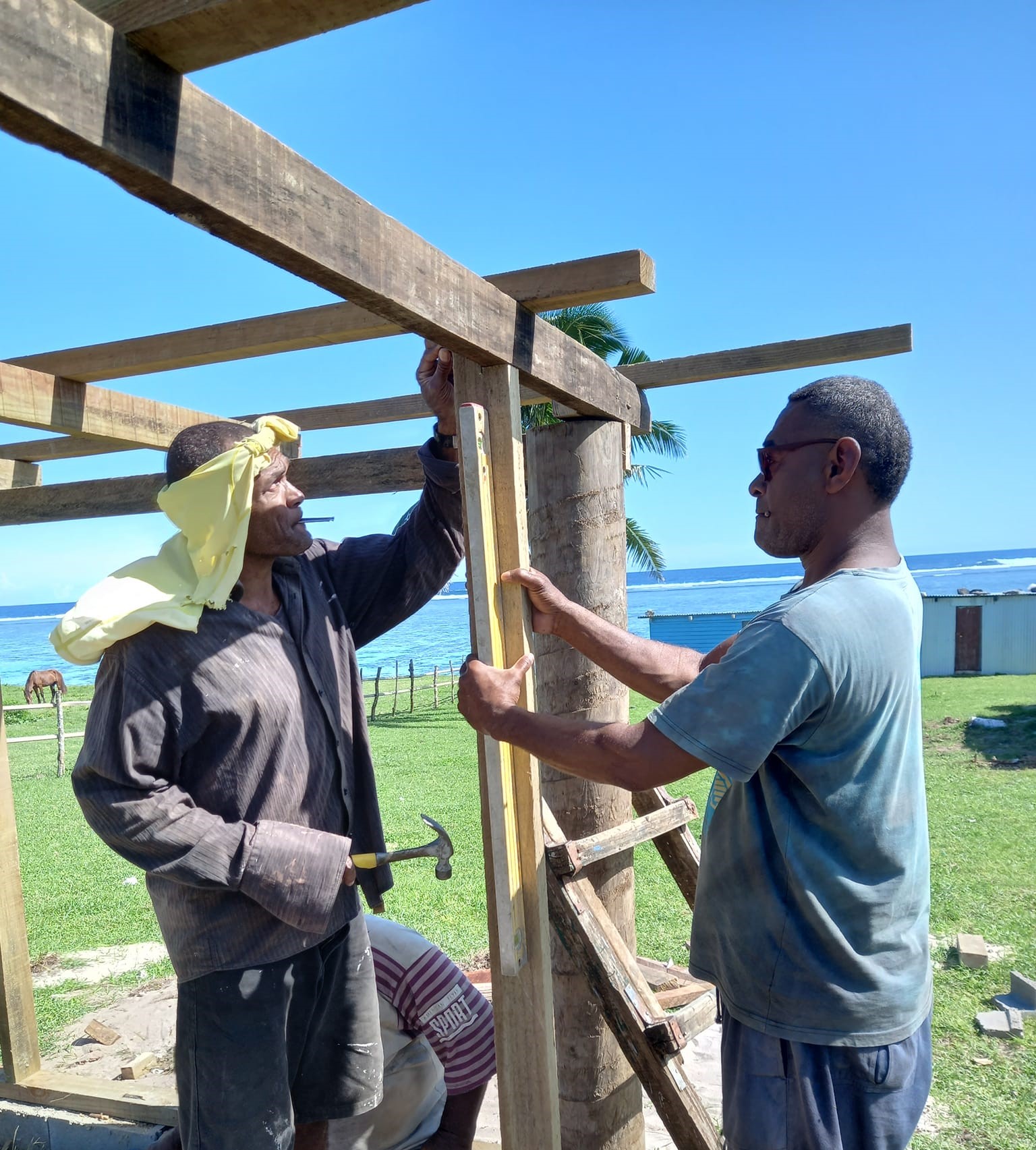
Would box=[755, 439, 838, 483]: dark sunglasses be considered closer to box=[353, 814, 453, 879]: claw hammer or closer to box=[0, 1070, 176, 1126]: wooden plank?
box=[353, 814, 453, 879]: claw hammer

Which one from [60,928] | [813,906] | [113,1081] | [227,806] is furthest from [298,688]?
[60,928]

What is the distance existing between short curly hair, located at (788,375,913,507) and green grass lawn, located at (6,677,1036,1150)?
2999 mm

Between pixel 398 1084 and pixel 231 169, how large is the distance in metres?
2.61

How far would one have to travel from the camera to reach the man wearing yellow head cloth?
211 cm

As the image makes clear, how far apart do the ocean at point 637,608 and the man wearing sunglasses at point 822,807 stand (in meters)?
21.0

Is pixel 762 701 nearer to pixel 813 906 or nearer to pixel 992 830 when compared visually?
pixel 813 906

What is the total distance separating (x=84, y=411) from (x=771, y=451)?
2.46 metres

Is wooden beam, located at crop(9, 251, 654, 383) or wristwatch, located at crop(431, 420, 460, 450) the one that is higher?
wooden beam, located at crop(9, 251, 654, 383)

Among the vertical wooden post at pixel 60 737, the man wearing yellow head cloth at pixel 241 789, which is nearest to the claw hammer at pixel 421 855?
the man wearing yellow head cloth at pixel 241 789

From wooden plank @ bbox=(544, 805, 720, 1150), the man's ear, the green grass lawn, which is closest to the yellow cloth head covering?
wooden plank @ bbox=(544, 805, 720, 1150)

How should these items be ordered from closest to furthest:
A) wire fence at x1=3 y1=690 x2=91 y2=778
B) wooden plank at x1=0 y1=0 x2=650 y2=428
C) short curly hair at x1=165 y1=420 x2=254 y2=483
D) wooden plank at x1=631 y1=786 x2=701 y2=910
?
wooden plank at x1=0 y1=0 x2=650 y2=428, short curly hair at x1=165 y1=420 x2=254 y2=483, wooden plank at x1=631 y1=786 x2=701 y2=910, wire fence at x1=3 y1=690 x2=91 y2=778

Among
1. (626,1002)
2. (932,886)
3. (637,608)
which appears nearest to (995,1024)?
(932,886)

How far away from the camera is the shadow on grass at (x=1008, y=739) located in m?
12.0

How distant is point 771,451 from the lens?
2.16m
